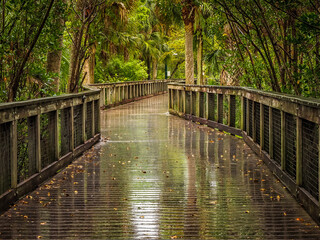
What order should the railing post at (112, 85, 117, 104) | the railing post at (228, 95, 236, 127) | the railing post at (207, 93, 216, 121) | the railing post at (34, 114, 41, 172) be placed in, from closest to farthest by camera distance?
the railing post at (34, 114, 41, 172) < the railing post at (228, 95, 236, 127) < the railing post at (207, 93, 216, 121) < the railing post at (112, 85, 117, 104)

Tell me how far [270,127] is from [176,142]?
383cm

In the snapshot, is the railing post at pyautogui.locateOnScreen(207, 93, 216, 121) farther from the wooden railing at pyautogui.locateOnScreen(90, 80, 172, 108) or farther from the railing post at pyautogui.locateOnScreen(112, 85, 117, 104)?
the railing post at pyautogui.locateOnScreen(112, 85, 117, 104)

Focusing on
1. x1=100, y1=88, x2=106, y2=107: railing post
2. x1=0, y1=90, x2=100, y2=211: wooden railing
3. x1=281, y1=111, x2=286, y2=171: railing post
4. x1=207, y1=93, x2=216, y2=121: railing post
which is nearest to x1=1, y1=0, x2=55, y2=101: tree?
x1=0, y1=90, x2=100, y2=211: wooden railing

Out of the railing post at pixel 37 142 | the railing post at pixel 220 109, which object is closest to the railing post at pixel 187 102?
the railing post at pixel 220 109

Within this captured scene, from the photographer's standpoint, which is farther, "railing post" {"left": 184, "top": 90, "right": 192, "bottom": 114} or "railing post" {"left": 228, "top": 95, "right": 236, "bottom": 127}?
"railing post" {"left": 184, "top": 90, "right": 192, "bottom": 114}

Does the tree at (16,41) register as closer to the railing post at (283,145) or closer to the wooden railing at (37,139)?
the wooden railing at (37,139)

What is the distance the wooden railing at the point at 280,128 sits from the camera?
5.70 m

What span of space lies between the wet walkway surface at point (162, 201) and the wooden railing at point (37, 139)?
19 cm

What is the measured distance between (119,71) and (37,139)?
30483mm

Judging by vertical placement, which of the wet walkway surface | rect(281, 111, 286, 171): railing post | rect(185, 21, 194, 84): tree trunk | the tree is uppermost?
rect(185, 21, 194, 84): tree trunk

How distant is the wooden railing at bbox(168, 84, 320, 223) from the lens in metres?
5.70

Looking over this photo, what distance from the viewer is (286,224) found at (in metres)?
5.33

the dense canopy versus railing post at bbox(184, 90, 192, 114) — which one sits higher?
the dense canopy

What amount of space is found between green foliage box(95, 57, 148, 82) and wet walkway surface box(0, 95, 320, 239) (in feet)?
86.2
